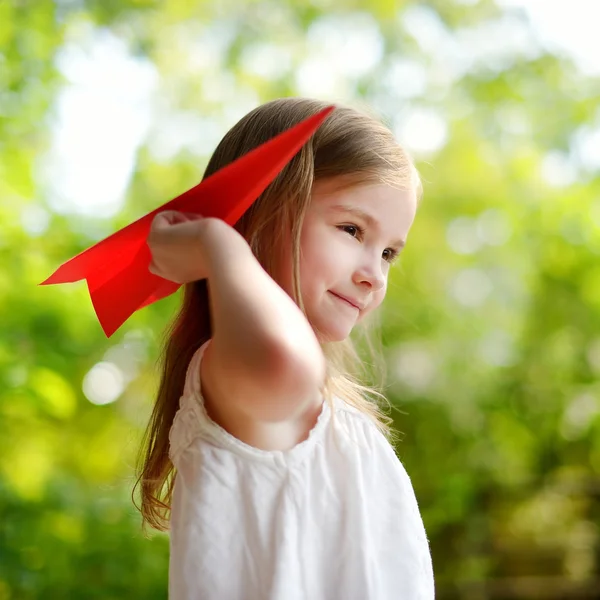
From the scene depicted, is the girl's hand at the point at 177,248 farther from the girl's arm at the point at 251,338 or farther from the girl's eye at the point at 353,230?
the girl's eye at the point at 353,230

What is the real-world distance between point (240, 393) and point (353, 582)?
211 mm

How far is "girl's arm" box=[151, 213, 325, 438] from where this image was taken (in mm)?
645

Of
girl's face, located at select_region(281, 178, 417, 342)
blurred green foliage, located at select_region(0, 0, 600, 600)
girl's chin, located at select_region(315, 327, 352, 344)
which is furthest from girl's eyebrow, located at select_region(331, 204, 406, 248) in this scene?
blurred green foliage, located at select_region(0, 0, 600, 600)

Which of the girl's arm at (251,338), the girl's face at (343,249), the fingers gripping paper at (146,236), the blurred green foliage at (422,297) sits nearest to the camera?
the girl's arm at (251,338)

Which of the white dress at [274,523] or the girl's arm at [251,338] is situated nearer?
the girl's arm at [251,338]

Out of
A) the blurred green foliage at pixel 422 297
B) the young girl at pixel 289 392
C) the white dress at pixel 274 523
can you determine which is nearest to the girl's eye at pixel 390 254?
the young girl at pixel 289 392

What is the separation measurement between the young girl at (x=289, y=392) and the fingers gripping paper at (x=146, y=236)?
0.12ft

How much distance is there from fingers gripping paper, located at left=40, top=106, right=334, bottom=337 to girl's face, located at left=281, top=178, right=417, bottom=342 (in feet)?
0.30

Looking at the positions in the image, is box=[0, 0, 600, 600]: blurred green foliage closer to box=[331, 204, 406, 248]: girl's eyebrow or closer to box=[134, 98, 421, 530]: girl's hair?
box=[134, 98, 421, 530]: girl's hair

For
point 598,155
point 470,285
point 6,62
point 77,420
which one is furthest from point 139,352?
point 598,155

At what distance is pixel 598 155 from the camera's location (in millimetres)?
3746

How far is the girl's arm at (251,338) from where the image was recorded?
645 millimetres

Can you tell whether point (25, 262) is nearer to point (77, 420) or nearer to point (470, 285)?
point (77, 420)

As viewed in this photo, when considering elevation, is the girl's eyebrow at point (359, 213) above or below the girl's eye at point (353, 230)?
above
